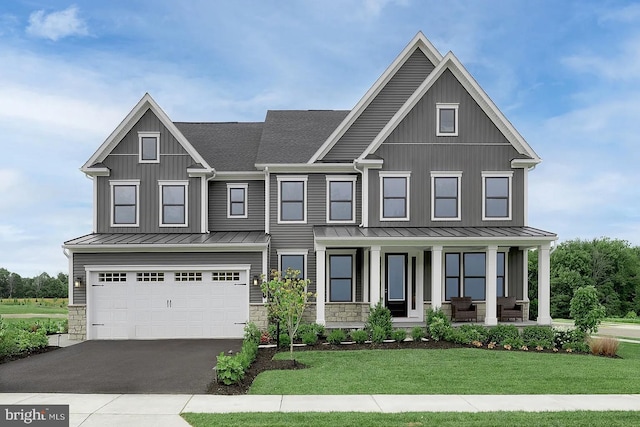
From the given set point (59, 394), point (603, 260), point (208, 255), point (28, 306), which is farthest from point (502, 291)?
point (603, 260)

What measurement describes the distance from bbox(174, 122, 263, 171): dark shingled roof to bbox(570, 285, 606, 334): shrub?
13.2 meters

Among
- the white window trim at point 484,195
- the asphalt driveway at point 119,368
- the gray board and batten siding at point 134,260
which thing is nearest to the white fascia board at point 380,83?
the white window trim at point 484,195

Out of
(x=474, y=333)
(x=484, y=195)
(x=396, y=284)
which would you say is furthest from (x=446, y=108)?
(x=474, y=333)

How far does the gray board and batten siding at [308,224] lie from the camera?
19.3 metres

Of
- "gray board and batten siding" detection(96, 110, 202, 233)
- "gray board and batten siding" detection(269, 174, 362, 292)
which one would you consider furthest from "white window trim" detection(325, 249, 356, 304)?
"gray board and batten siding" detection(96, 110, 202, 233)

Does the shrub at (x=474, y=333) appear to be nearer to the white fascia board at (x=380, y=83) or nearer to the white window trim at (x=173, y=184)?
the white fascia board at (x=380, y=83)

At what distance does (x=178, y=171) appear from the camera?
64.8ft

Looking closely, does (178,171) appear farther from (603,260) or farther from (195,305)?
(603,260)

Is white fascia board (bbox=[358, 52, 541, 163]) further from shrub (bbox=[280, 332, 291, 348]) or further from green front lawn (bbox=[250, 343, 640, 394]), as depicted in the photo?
green front lawn (bbox=[250, 343, 640, 394])

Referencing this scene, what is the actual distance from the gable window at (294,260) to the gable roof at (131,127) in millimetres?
4634

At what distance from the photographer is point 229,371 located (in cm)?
1032

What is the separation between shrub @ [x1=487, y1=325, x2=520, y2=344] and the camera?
1600cm

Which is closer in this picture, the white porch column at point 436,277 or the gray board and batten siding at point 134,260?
the white porch column at point 436,277

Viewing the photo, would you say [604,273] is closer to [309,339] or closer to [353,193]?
[353,193]
